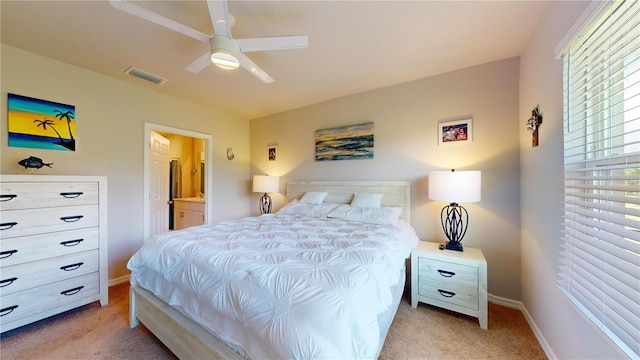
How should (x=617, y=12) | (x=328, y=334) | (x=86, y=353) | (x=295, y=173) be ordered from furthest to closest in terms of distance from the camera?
(x=295, y=173)
(x=86, y=353)
(x=617, y=12)
(x=328, y=334)

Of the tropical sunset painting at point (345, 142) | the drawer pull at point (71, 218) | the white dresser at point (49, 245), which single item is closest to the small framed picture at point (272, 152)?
the tropical sunset painting at point (345, 142)

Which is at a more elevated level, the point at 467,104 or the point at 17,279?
the point at 467,104

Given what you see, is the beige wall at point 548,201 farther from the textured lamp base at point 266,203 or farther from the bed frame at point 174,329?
the textured lamp base at point 266,203

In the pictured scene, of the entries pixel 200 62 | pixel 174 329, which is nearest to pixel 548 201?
pixel 174 329

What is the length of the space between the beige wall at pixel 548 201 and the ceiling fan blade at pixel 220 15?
199 cm

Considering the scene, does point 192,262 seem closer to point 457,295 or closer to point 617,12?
point 457,295

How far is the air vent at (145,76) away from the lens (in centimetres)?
251

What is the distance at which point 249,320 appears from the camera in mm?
1015

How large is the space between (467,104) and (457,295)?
6.30 feet

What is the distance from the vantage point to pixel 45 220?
1.90 m

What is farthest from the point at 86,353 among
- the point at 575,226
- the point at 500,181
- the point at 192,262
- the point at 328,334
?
the point at 500,181

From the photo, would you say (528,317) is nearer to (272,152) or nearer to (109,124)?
(272,152)

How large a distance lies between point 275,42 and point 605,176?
1.98m

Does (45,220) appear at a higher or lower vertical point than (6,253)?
higher
